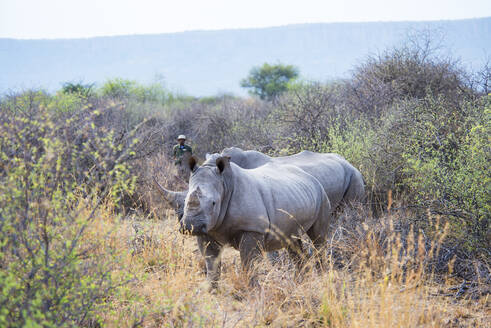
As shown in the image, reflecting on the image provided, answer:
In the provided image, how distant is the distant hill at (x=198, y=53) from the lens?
138000 mm

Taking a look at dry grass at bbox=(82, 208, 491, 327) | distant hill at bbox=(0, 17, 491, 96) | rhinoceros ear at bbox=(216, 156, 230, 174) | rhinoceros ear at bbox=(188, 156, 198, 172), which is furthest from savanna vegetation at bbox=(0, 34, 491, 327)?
distant hill at bbox=(0, 17, 491, 96)

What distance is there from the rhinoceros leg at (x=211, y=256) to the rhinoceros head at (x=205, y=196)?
266 millimetres

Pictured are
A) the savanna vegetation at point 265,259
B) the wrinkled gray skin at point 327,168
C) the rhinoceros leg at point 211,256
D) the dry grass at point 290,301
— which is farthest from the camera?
the wrinkled gray skin at point 327,168

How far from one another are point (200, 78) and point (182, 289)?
149 m

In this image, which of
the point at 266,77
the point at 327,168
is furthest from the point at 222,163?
the point at 266,77

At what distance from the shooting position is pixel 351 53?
142 metres

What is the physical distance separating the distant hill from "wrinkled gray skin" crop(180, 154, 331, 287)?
435 feet

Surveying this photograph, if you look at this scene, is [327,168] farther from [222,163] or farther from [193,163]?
[193,163]

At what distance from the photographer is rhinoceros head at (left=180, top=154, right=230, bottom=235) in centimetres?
394

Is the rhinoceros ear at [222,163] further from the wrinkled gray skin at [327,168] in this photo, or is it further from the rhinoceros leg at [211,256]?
the wrinkled gray skin at [327,168]

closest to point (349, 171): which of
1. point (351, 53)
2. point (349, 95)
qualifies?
point (349, 95)

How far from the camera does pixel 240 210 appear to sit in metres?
4.41

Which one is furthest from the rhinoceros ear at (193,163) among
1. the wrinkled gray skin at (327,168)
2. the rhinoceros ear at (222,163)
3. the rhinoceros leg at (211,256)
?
the wrinkled gray skin at (327,168)

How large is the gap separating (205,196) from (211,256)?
0.81 meters
